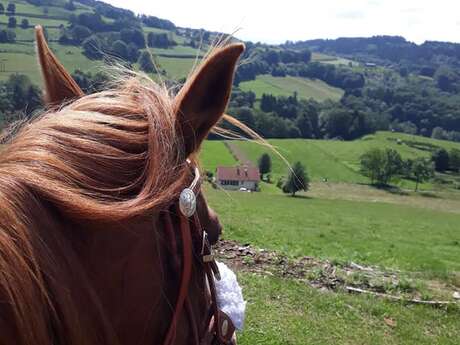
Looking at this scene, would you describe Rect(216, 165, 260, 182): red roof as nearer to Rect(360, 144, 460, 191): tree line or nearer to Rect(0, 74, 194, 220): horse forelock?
Rect(360, 144, 460, 191): tree line

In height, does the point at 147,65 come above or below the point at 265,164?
above

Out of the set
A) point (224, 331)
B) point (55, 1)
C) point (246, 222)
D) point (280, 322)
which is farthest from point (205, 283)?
point (55, 1)

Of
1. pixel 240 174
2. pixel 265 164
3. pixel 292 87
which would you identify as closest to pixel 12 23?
pixel 265 164

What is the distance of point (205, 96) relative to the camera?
49.1 inches

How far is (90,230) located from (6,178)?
20 cm

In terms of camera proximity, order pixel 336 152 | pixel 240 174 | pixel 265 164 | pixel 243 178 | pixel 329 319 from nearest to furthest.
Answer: pixel 329 319, pixel 240 174, pixel 243 178, pixel 265 164, pixel 336 152

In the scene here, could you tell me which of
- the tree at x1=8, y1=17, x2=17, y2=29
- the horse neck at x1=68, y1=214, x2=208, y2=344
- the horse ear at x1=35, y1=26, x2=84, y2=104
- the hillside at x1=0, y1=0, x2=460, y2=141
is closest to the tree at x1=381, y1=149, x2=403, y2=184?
the hillside at x1=0, y1=0, x2=460, y2=141

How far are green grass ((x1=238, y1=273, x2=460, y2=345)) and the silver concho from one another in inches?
202

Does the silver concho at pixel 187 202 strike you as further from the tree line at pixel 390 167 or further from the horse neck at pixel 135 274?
the tree line at pixel 390 167

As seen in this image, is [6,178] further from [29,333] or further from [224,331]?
[224,331]

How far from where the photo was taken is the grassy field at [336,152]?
220 ft

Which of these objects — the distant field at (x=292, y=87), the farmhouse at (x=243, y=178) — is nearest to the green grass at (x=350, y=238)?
the farmhouse at (x=243, y=178)

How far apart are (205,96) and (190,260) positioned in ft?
1.42

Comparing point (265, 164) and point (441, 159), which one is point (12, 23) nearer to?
point (265, 164)
